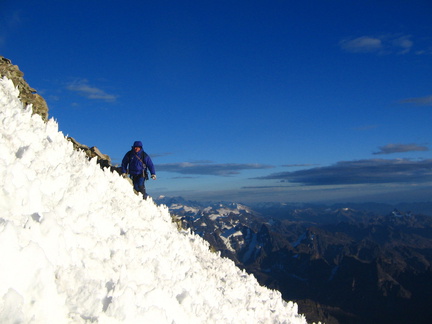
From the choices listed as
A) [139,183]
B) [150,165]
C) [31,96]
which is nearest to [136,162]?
[150,165]

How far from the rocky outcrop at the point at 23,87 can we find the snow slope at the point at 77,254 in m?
4.23

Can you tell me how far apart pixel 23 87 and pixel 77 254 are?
55.7ft

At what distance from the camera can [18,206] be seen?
7738mm

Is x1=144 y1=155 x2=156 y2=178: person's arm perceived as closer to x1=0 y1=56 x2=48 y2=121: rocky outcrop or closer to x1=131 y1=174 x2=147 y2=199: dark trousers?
x1=131 y1=174 x2=147 y2=199: dark trousers

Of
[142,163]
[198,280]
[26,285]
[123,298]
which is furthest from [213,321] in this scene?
[142,163]

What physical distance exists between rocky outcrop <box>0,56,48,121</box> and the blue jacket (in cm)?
560


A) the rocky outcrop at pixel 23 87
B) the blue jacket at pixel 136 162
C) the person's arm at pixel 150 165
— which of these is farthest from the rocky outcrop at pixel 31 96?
the person's arm at pixel 150 165

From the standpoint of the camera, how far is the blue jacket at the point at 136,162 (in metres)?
20.1

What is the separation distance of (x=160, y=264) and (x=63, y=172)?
470 cm

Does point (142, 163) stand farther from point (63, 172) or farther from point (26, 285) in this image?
point (26, 285)

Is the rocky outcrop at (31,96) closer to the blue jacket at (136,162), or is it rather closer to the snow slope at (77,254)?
the blue jacket at (136,162)

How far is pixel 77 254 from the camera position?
7859 mm

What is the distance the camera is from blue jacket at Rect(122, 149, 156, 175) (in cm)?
2012

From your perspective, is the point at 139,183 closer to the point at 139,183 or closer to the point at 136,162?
the point at 139,183
